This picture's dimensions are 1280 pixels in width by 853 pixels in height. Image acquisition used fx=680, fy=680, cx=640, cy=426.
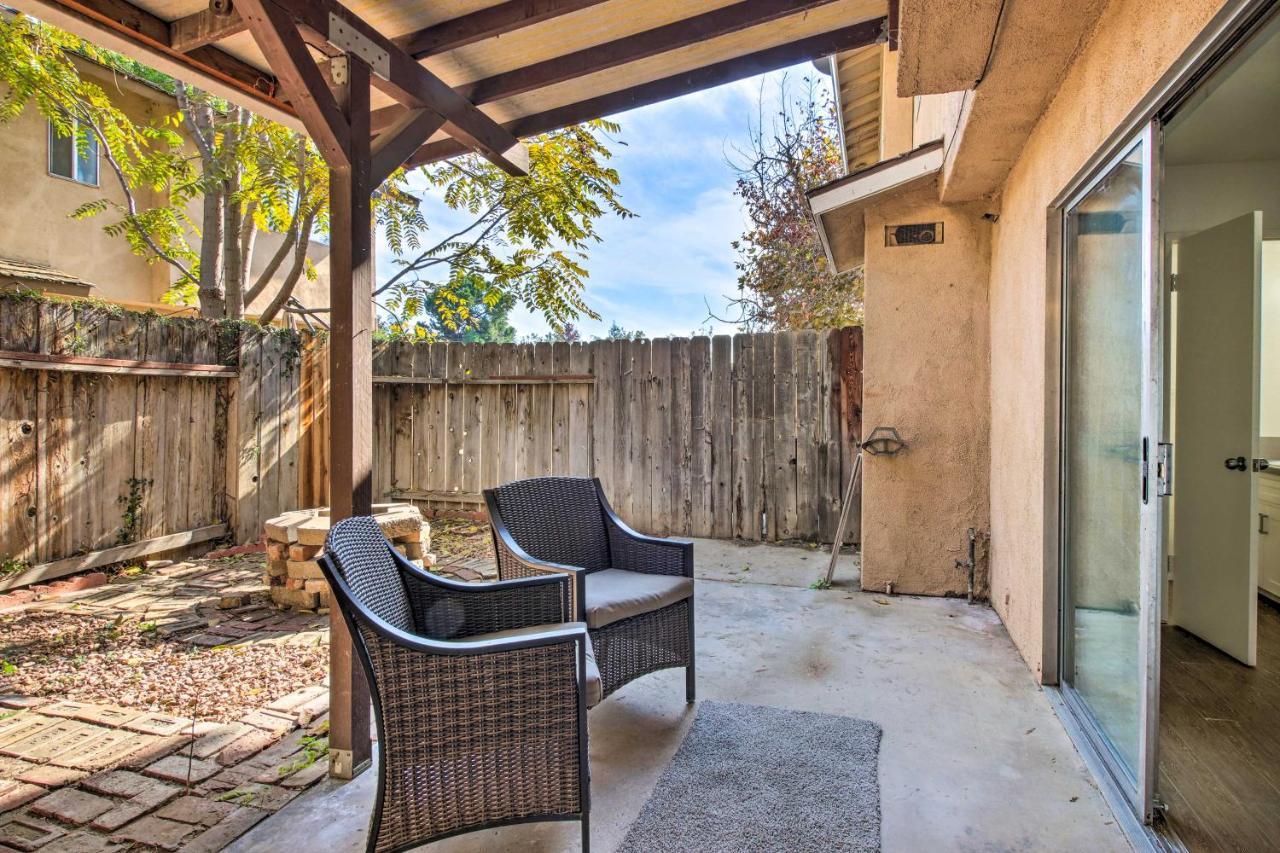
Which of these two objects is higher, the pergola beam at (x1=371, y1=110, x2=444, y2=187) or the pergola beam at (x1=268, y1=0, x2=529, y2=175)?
the pergola beam at (x1=268, y1=0, x2=529, y2=175)

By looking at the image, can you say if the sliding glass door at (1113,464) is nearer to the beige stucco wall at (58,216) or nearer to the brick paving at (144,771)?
the brick paving at (144,771)

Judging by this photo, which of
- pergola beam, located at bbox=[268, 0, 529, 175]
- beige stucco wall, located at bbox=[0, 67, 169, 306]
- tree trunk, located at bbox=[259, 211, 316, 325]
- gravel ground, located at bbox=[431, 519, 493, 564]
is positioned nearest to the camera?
pergola beam, located at bbox=[268, 0, 529, 175]

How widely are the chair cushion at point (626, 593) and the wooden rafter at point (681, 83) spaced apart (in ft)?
6.60

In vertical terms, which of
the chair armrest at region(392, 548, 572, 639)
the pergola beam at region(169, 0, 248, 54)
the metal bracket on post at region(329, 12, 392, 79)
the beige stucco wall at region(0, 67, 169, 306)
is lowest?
the chair armrest at region(392, 548, 572, 639)

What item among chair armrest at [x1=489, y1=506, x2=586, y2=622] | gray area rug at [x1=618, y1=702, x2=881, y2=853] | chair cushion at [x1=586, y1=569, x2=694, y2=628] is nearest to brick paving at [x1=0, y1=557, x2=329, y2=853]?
chair armrest at [x1=489, y1=506, x2=586, y2=622]

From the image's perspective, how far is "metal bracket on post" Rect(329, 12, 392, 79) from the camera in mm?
2125

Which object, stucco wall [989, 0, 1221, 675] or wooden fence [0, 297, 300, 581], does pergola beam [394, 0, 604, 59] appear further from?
wooden fence [0, 297, 300, 581]

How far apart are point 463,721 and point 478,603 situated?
1.76 ft

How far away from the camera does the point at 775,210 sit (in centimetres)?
934

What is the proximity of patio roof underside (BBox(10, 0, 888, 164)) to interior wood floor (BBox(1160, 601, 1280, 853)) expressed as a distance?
2769mm

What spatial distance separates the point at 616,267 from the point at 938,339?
19542 millimetres

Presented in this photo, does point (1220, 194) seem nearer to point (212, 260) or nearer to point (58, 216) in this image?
point (212, 260)

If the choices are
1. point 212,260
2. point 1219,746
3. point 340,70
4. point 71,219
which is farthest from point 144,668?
point 71,219

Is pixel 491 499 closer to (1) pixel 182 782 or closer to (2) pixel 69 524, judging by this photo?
(1) pixel 182 782
